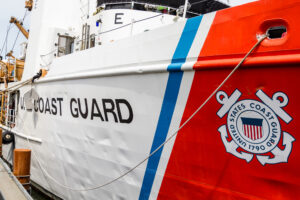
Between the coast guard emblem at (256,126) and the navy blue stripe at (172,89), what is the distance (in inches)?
15.2

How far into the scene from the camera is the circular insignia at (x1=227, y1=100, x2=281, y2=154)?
5.30 ft

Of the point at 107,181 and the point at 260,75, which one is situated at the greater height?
the point at 260,75

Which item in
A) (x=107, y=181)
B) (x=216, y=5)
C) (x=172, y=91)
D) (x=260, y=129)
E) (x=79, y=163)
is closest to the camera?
(x=260, y=129)

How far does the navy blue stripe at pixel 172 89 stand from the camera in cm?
203

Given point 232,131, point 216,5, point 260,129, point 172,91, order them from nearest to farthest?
point 260,129 → point 232,131 → point 172,91 → point 216,5

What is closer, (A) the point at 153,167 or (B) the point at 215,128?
(B) the point at 215,128

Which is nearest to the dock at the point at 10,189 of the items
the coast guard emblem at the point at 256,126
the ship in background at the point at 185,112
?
the ship in background at the point at 185,112

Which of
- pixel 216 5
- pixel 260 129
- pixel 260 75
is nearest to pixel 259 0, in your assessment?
pixel 260 75

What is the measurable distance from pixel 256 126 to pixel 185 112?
1.76 feet

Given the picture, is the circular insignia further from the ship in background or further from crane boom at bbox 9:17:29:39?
crane boom at bbox 9:17:29:39

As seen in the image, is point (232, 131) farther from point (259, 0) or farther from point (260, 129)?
point (259, 0)

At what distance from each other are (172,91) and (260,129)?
718mm

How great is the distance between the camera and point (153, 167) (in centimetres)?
224

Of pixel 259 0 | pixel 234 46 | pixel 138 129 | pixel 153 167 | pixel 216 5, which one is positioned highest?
pixel 216 5
